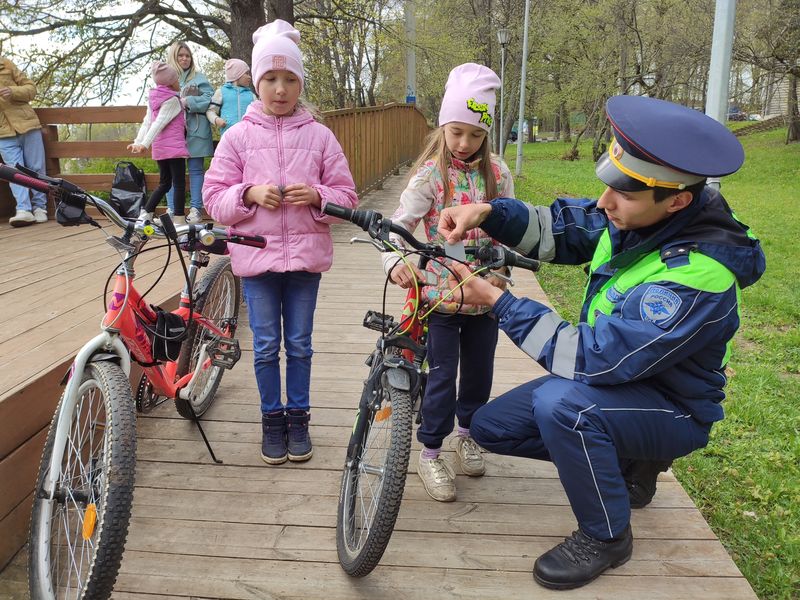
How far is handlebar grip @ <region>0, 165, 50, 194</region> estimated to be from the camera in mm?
1834

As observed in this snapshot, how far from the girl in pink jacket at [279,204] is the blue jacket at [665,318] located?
3.57 ft

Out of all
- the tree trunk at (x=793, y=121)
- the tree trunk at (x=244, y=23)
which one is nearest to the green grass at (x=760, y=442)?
the tree trunk at (x=244, y=23)

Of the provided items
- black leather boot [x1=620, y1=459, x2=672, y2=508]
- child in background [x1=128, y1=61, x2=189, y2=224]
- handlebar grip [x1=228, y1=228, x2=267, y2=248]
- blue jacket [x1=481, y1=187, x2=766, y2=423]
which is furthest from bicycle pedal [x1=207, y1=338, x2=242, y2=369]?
child in background [x1=128, y1=61, x2=189, y2=224]

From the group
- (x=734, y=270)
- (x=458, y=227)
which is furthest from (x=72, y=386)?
(x=734, y=270)

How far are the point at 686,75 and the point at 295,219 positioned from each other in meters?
31.5

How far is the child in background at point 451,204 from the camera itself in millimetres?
2564

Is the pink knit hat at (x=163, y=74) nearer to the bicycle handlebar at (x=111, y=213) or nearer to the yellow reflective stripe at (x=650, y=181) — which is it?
the bicycle handlebar at (x=111, y=213)

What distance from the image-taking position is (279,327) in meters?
2.88

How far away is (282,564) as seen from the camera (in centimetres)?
224

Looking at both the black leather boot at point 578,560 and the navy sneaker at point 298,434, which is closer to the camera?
the black leather boot at point 578,560

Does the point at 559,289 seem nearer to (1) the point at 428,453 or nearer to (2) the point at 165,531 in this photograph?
(1) the point at 428,453

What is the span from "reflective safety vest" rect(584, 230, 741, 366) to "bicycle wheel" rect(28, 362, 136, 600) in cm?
153

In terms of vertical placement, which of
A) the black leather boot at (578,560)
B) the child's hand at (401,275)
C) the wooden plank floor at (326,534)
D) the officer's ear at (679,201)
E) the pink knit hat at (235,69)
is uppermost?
the pink knit hat at (235,69)

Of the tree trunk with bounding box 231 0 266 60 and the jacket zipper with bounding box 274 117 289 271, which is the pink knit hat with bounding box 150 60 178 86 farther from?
the jacket zipper with bounding box 274 117 289 271
